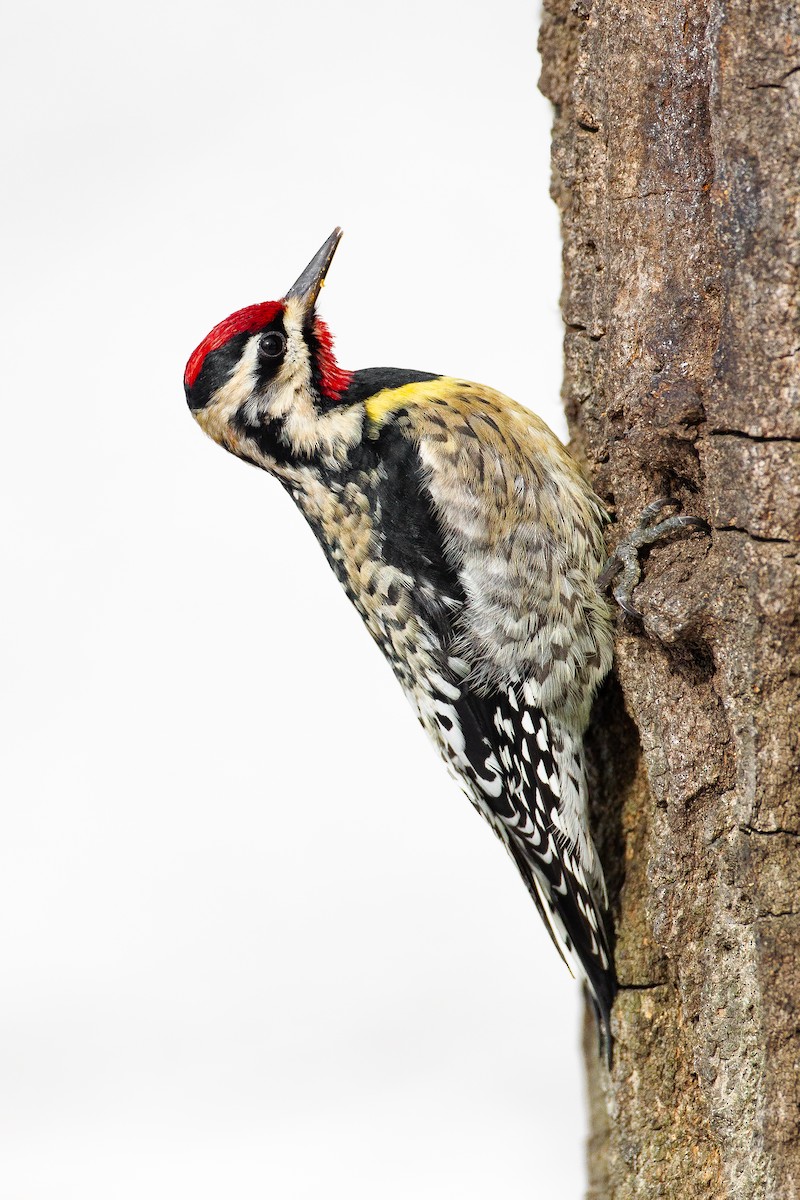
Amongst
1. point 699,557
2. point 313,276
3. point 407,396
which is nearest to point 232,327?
point 313,276

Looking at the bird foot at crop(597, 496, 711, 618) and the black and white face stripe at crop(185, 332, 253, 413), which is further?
the black and white face stripe at crop(185, 332, 253, 413)

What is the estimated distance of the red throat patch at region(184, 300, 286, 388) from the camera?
7.05 feet

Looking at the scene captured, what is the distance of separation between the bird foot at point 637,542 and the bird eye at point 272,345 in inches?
29.2

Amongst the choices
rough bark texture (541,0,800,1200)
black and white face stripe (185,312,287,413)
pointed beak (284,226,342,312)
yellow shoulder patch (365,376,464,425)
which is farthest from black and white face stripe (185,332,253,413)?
rough bark texture (541,0,800,1200)

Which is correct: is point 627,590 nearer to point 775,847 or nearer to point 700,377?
point 700,377

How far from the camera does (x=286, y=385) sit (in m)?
2.27

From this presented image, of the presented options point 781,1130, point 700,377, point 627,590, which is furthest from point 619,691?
point 781,1130

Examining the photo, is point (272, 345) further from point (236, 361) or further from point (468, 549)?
point (468, 549)

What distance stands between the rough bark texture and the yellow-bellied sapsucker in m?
0.09

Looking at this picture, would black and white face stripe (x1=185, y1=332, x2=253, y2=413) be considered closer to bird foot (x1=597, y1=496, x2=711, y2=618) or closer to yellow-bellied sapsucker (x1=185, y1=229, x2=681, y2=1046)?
yellow-bellied sapsucker (x1=185, y1=229, x2=681, y2=1046)

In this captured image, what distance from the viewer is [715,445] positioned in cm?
177

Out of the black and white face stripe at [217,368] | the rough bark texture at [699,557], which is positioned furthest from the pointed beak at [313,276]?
the rough bark texture at [699,557]

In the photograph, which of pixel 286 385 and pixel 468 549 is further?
pixel 286 385

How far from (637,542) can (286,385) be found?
745 millimetres
